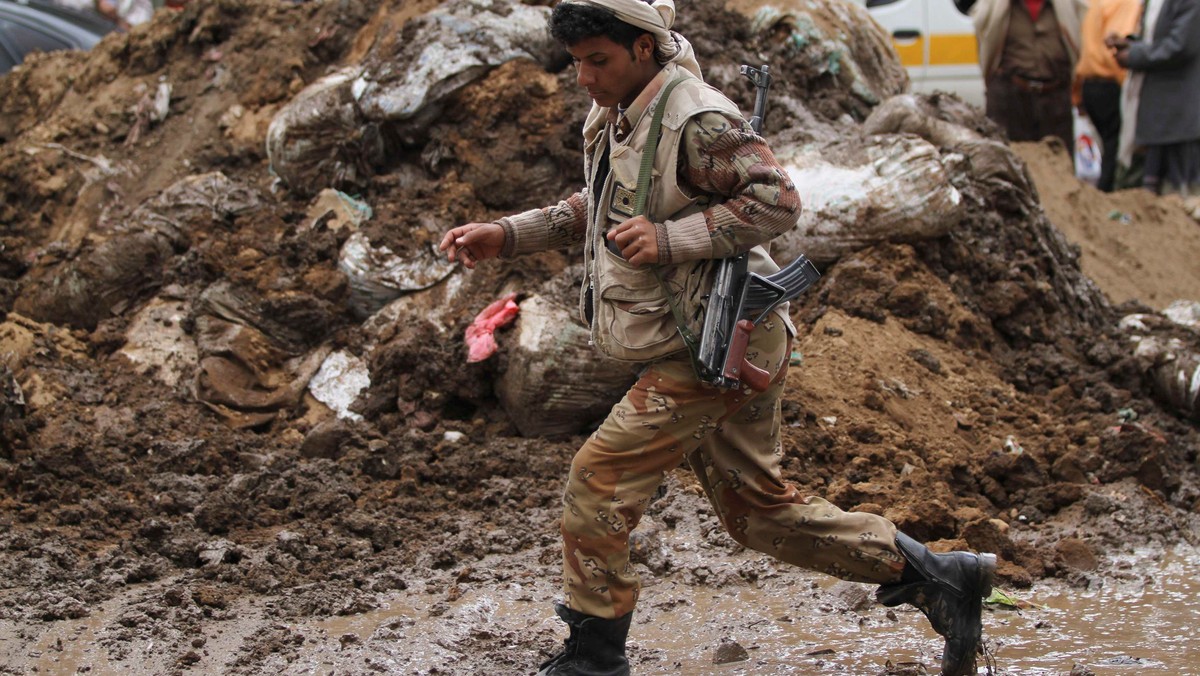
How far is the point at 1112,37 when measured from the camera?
9297mm

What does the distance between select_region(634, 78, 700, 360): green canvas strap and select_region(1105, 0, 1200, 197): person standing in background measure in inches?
287

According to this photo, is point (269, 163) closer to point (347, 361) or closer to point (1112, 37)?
point (347, 361)

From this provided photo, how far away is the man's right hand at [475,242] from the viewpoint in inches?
133

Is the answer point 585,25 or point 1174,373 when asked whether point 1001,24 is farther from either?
point 585,25

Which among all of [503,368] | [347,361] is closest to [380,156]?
[347,361]

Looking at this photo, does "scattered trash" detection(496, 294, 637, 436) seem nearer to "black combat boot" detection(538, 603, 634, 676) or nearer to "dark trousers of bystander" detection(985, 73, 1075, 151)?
"black combat boot" detection(538, 603, 634, 676)

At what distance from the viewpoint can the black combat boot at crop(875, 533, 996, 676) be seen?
328 centimetres

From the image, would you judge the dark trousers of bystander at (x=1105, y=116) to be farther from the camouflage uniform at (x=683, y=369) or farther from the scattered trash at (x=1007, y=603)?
the camouflage uniform at (x=683, y=369)

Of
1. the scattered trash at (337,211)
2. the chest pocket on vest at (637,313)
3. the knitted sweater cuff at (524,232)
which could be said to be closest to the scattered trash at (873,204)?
the scattered trash at (337,211)

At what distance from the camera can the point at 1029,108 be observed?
9641 millimetres

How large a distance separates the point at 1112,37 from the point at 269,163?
20.4 ft

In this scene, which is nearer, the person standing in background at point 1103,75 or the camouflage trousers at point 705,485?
the camouflage trousers at point 705,485

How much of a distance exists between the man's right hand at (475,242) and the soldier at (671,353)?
11 millimetres

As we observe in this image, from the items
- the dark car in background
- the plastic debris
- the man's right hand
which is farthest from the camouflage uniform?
the dark car in background
